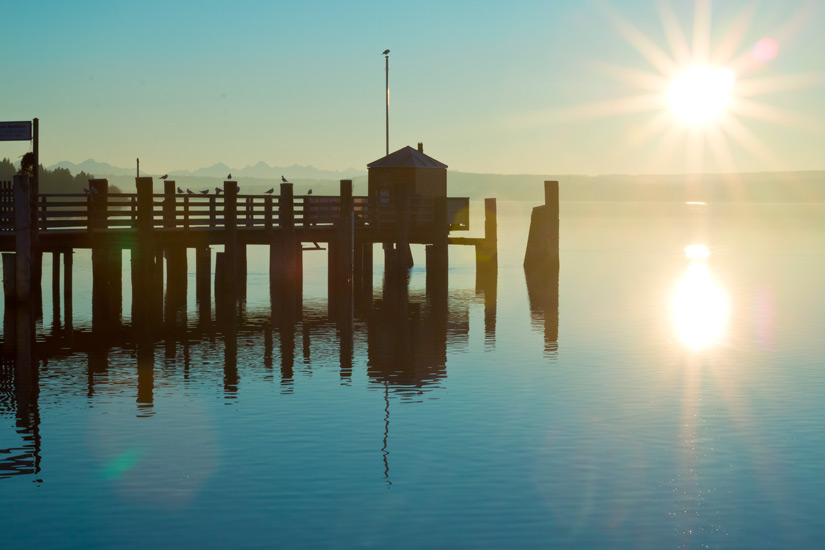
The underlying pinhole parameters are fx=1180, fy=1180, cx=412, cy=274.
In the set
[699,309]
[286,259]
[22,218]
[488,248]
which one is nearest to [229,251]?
[286,259]

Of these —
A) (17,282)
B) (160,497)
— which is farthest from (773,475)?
(17,282)

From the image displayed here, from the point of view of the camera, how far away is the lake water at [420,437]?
1359 centimetres

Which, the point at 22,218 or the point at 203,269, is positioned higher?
the point at 22,218

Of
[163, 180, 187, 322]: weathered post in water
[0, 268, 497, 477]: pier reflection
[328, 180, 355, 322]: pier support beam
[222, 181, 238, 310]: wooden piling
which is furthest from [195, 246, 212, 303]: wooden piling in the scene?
[328, 180, 355, 322]: pier support beam

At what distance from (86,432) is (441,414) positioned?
5.81 m

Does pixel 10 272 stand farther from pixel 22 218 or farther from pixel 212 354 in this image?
pixel 212 354

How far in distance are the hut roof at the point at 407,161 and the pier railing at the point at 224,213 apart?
1.53 metres

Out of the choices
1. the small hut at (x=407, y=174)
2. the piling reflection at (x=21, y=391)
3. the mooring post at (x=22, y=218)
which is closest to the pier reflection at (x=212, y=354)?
the piling reflection at (x=21, y=391)

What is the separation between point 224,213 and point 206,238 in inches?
41.0

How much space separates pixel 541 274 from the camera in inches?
2087

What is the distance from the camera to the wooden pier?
34812mm

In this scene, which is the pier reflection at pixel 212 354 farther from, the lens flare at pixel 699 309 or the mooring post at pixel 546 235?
the mooring post at pixel 546 235

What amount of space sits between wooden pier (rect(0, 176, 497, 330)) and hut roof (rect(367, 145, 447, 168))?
1495mm

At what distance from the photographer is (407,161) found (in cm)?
4669
